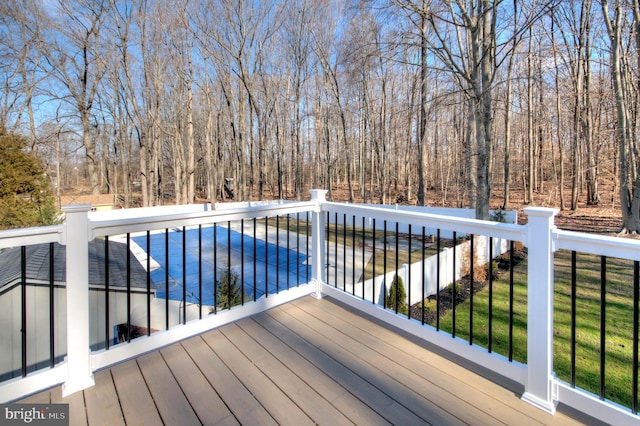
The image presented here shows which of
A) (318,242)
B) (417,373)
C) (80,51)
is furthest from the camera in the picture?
(80,51)

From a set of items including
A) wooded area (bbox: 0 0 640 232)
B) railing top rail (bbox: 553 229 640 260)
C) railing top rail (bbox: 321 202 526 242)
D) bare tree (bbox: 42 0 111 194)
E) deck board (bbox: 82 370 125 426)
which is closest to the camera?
railing top rail (bbox: 553 229 640 260)

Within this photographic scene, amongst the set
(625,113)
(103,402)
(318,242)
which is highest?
(625,113)

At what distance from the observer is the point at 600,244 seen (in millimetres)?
1430

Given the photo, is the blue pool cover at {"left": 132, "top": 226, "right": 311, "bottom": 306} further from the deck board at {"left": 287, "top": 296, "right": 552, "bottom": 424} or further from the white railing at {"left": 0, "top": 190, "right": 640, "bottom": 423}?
the white railing at {"left": 0, "top": 190, "right": 640, "bottom": 423}

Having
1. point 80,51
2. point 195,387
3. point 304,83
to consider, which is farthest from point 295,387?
point 80,51

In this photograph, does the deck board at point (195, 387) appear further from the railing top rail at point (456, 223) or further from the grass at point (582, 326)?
the grass at point (582, 326)

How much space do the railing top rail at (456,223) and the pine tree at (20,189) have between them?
10.0 metres

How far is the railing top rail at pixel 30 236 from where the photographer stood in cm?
154

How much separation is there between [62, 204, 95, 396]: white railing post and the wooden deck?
9 cm

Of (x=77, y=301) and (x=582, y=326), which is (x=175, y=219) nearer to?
(x=77, y=301)

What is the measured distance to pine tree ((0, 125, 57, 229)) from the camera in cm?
861

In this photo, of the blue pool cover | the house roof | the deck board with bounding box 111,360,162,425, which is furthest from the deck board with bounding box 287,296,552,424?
the blue pool cover

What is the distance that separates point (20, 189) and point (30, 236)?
10.4 metres

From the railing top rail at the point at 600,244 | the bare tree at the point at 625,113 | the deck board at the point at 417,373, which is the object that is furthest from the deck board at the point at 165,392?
the bare tree at the point at 625,113
